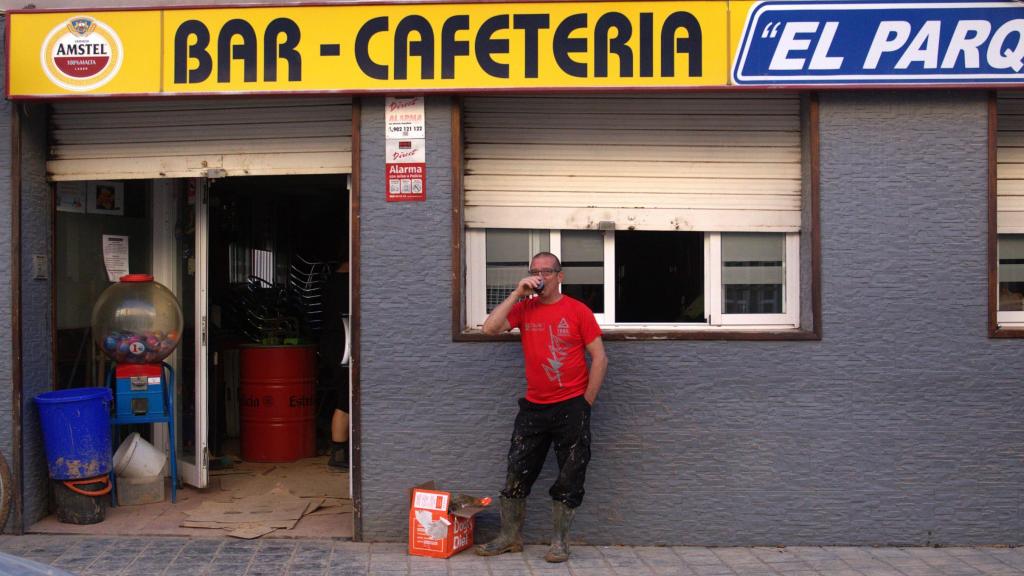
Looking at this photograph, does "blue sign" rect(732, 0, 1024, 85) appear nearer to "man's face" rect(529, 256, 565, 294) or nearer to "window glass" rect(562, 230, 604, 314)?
"window glass" rect(562, 230, 604, 314)

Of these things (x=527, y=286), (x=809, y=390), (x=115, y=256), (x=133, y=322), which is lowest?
(x=809, y=390)

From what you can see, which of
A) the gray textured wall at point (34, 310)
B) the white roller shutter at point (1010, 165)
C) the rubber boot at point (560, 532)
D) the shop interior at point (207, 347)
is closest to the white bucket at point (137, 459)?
the shop interior at point (207, 347)

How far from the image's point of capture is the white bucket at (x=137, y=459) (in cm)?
729

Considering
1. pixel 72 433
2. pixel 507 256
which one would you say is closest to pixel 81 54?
pixel 72 433

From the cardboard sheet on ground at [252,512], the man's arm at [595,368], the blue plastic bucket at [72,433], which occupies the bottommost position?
the cardboard sheet on ground at [252,512]

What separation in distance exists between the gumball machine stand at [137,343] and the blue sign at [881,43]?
4.40 m

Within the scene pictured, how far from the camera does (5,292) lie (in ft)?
21.9

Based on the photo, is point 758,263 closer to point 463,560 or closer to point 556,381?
point 556,381

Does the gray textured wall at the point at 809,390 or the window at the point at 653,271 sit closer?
the gray textured wall at the point at 809,390

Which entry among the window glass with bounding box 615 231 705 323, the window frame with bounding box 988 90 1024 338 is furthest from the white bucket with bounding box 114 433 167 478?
the window frame with bounding box 988 90 1024 338

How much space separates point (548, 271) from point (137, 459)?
3.51 metres

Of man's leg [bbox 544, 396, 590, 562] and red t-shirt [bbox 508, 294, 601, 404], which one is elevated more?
red t-shirt [bbox 508, 294, 601, 404]

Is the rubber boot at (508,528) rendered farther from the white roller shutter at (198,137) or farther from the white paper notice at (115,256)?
the white paper notice at (115,256)

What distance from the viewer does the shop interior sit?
23.8 ft
